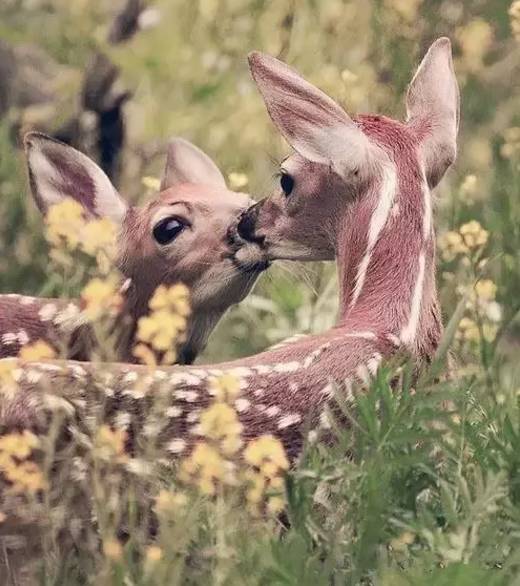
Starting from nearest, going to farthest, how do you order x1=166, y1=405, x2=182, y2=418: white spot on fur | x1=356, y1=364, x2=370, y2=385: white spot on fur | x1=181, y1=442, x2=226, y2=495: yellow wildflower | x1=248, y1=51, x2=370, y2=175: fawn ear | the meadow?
the meadow, x1=181, y1=442, x2=226, y2=495: yellow wildflower, x1=356, y1=364, x2=370, y2=385: white spot on fur, x1=166, y1=405, x2=182, y2=418: white spot on fur, x1=248, y1=51, x2=370, y2=175: fawn ear

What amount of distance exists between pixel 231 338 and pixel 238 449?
6.72 feet

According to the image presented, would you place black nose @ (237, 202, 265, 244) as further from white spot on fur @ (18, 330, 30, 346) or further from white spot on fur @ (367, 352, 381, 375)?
white spot on fur @ (367, 352, 381, 375)

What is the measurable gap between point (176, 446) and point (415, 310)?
0.80 meters

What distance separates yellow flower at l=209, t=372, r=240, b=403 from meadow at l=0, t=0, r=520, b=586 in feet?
0.06

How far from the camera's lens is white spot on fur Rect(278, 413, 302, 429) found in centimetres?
462

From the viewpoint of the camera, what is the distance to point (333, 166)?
5.21 metres

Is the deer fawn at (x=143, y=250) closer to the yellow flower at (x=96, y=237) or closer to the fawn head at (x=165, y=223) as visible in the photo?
the fawn head at (x=165, y=223)

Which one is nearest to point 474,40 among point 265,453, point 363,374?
point 363,374

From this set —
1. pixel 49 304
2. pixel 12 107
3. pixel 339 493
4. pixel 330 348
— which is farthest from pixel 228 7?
pixel 339 493

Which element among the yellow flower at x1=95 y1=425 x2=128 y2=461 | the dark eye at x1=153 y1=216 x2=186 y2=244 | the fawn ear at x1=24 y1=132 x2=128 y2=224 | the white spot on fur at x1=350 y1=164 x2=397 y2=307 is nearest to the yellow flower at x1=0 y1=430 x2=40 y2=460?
the yellow flower at x1=95 y1=425 x2=128 y2=461

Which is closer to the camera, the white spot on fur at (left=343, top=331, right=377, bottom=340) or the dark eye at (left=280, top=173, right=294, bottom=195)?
the white spot on fur at (left=343, top=331, right=377, bottom=340)

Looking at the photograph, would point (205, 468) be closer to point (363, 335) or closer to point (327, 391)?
point (327, 391)

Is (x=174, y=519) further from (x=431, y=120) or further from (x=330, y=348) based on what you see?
(x=431, y=120)

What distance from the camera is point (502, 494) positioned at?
3.89 meters
